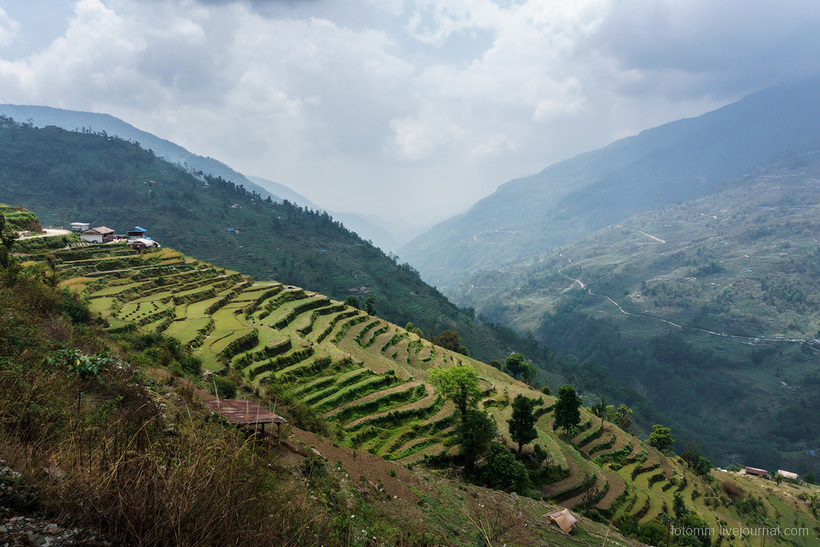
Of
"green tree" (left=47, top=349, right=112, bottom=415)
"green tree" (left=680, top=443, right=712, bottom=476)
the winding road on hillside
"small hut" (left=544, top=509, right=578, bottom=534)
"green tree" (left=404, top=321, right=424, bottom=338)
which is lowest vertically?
"green tree" (left=680, top=443, right=712, bottom=476)

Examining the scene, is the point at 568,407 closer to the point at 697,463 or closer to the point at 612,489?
the point at 612,489

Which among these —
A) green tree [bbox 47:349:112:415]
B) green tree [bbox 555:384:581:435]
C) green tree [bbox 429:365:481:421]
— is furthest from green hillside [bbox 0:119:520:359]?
green tree [bbox 47:349:112:415]

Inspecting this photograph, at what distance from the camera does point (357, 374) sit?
A: 2264cm

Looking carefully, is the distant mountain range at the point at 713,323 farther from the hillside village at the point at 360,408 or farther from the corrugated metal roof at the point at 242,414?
the corrugated metal roof at the point at 242,414

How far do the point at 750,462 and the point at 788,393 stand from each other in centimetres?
3552

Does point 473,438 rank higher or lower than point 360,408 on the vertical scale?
higher

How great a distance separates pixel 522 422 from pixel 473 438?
14.6 feet

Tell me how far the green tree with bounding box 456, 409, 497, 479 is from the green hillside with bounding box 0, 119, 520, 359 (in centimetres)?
5058

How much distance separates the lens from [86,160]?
437 ft

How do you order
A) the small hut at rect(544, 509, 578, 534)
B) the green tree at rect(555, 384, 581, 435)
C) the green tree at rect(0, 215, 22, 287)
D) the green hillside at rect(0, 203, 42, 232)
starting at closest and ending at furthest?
the small hut at rect(544, 509, 578, 534) → the green tree at rect(0, 215, 22, 287) → the green tree at rect(555, 384, 581, 435) → the green hillside at rect(0, 203, 42, 232)

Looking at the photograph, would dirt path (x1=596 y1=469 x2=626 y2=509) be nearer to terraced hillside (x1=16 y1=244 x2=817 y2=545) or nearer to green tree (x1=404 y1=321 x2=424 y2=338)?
terraced hillside (x1=16 y1=244 x2=817 y2=545)

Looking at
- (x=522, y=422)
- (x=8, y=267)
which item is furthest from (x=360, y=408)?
(x=8, y=267)

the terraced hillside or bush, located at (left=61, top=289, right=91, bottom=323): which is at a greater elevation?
bush, located at (left=61, top=289, right=91, bottom=323)

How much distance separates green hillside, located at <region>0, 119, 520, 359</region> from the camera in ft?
288
